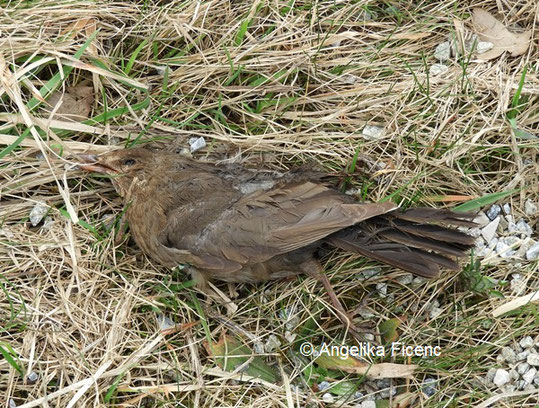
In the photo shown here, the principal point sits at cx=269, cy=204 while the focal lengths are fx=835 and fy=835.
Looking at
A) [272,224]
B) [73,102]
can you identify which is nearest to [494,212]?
[272,224]

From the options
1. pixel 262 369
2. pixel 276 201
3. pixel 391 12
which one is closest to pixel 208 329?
pixel 262 369

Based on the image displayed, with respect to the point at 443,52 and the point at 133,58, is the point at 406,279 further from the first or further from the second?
the point at 133,58

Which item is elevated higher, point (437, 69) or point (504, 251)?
point (437, 69)

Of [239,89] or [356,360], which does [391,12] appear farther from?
[356,360]

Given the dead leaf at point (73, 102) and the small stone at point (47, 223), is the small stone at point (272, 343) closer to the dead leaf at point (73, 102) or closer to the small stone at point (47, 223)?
the small stone at point (47, 223)

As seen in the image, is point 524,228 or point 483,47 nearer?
point 524,228

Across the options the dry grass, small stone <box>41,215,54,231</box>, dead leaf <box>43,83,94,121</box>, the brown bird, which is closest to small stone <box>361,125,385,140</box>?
the dry grass
